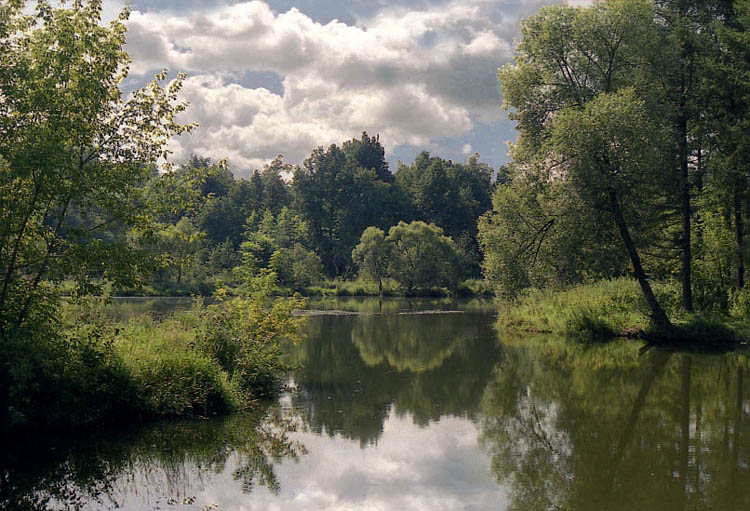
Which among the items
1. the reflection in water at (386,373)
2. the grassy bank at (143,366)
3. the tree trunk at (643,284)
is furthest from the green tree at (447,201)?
the grassy bank at (143,366)

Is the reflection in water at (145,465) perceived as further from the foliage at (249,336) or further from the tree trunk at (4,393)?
the foliage at (249,336)

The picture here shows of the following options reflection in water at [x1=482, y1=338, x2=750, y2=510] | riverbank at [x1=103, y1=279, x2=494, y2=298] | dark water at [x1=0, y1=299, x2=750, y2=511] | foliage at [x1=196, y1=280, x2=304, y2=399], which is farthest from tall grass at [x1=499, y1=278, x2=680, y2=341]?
riverbank at [x1=103, y1=279, x2=494, y2=298]

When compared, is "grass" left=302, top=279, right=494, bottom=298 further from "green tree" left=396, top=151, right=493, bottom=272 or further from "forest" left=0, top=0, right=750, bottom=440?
"forest" left=0, top=0, right=750, bottom=440

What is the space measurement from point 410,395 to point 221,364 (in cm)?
403

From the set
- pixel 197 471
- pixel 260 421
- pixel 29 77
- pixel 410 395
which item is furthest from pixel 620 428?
pixel 29 77

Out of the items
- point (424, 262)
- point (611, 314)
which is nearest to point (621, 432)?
point (611, 314)

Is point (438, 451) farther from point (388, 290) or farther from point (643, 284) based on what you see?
Answer: point (388, 290)

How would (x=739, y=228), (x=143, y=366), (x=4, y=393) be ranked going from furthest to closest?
1. (x=739, y=228)
2. (x=143, y=366)
3. (x=4, y=393)

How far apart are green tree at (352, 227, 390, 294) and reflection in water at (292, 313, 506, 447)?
34.4 metres

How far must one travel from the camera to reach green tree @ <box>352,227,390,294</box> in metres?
62.9

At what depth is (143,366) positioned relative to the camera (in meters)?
9.86

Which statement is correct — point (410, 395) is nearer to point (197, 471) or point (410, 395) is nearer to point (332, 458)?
point (332, 458)

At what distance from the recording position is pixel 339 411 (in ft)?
37.3

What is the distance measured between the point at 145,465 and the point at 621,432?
7255mm
